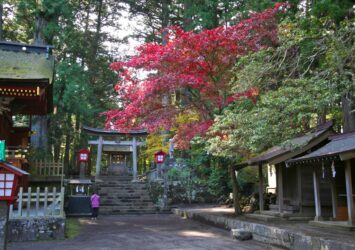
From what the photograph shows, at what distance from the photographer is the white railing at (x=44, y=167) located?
52.6 feet

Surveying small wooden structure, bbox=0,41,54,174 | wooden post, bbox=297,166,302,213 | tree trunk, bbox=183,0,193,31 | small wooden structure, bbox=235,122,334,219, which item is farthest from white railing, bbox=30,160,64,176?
tree trunk, bbox=183,0,193,31

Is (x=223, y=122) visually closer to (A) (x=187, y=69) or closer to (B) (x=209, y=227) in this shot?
(A) (x=187, y=69)

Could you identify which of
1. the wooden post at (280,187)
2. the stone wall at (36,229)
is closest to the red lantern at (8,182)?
the stone wall at (36,229)

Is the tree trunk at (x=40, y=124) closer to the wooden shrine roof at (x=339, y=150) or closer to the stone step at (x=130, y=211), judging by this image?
the stone step at (x=130, y=211)

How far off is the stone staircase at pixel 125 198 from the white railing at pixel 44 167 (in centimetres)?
433

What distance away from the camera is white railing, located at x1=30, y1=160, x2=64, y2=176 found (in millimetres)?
16031

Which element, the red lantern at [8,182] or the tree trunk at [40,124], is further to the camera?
the tree trunk at [40,124]

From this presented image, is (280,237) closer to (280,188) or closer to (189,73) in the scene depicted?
(280,188)

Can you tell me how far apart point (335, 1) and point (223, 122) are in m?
5.51

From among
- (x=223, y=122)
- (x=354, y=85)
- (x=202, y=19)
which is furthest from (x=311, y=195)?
(x=202, y=19)

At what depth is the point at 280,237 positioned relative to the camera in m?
9.38

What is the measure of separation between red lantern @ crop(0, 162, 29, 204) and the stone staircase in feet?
45.1

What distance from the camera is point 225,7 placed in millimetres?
21344

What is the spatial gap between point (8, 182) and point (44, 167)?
1043cm
